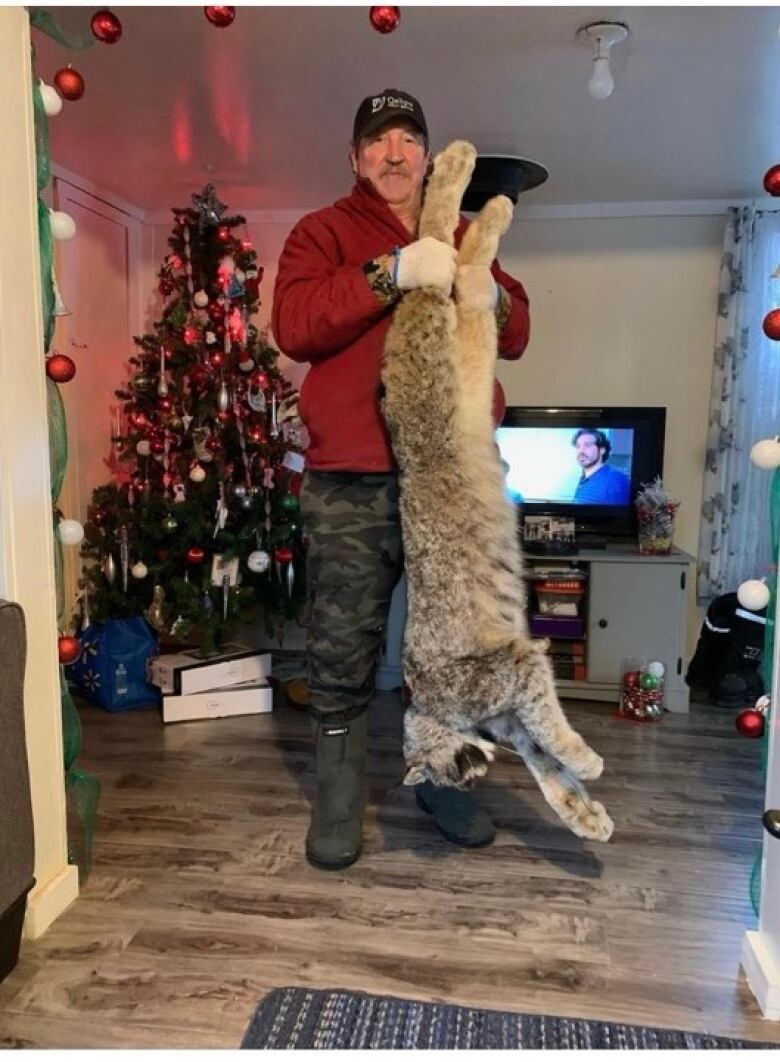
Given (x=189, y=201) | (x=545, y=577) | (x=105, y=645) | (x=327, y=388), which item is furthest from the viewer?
(x=189, y=201)

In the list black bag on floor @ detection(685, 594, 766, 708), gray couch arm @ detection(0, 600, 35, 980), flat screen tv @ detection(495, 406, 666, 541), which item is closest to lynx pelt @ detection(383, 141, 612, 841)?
gray couch arm @ detection(0, 600, 35, 980)

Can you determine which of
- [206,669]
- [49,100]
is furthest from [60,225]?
[206,669]

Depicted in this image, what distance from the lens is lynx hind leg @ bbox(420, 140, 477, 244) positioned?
5.53 ft

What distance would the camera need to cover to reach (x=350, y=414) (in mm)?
1791

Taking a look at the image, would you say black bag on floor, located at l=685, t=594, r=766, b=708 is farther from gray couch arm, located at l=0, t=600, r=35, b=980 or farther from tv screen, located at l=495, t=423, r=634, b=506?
gray couch arm, located at l=0, t=600, r=35, b=980

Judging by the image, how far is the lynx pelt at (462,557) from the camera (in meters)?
1.63

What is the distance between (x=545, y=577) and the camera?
3316 millimetres

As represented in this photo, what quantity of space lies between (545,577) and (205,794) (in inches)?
63.7

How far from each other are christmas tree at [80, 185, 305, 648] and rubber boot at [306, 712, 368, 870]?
1.35m

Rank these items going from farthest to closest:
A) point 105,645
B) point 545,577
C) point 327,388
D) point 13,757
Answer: point 545,577
point 105,645
point 327,388
point 13,757

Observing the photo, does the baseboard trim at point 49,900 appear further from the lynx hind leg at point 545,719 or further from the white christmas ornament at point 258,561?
the white christmas ornament at point 258,561

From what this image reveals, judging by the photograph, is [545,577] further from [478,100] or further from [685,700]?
[478,100]

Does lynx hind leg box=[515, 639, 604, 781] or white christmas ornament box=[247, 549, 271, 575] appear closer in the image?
lynx hind leg box=[515, 639, 604, 781]


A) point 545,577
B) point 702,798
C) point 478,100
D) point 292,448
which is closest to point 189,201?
point 292,448
